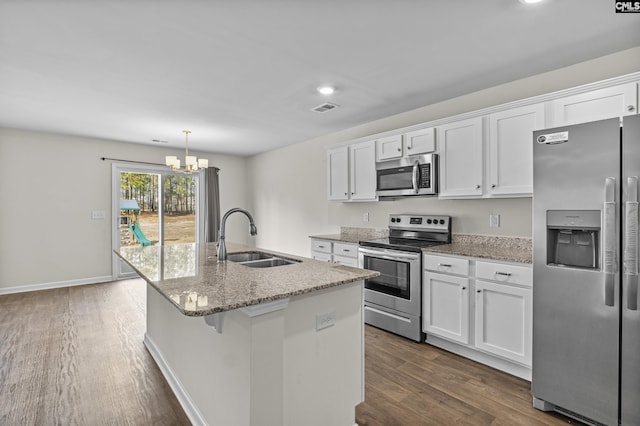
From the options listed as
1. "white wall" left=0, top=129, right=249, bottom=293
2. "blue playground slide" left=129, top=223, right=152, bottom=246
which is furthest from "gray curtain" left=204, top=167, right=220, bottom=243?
"white wall" left=0, top=129, right=249, bottom=293

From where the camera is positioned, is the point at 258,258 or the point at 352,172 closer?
the point at 258,258

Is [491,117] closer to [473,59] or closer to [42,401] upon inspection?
[473,59]

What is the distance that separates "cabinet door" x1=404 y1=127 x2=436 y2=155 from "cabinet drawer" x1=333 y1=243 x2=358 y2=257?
120 cm

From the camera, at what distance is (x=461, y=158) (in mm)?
3037

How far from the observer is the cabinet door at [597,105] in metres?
2.12

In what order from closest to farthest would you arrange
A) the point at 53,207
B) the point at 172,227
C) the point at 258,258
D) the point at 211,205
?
the point at 258,258 → the point at 53,207 → the point at 172,227 → the point at 211,205

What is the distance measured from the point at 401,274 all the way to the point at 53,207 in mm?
5285

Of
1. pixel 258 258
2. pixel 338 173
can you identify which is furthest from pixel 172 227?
pixel 258 258

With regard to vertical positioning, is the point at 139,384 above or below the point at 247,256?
below

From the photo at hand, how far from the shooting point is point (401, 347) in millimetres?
2957

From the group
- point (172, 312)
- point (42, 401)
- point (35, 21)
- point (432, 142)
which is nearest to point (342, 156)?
point (432, 142)

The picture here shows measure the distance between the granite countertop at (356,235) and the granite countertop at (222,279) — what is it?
1.67 metres

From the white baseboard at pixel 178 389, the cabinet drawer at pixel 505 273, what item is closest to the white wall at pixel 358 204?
the cabinet drawer at pixel 505 273

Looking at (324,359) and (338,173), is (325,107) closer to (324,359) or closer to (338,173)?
(338,173)
